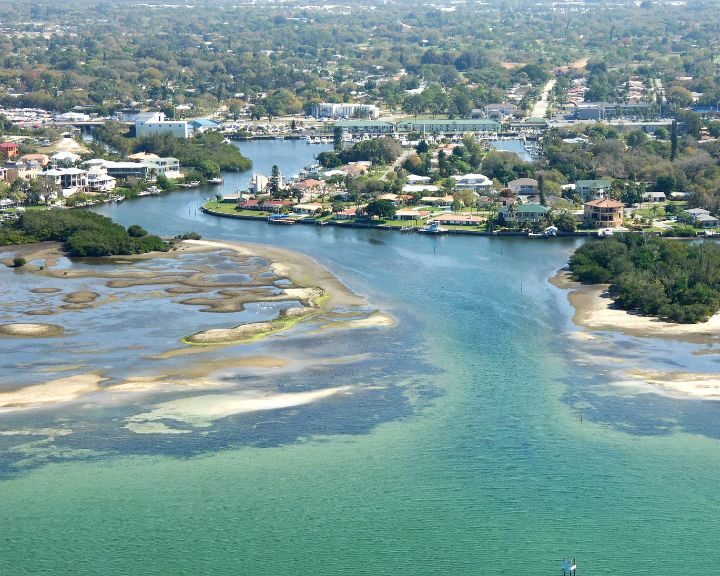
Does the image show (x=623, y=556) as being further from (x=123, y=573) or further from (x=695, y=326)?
(x=695, y=326)

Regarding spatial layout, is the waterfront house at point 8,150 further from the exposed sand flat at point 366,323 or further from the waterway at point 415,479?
the waterway at point 415,479

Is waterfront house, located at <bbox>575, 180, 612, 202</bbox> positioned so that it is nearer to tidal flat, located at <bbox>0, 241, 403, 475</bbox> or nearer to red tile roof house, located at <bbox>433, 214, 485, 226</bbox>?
red tile roof house, located at <bbox>433, 214, 485, 226</bbox>

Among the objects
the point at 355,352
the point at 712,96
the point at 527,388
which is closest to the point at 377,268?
the point at 355,352

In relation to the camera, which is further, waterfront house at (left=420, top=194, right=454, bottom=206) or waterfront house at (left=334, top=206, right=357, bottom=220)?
waterfront house at (left=420, top=194, right=454, bottom=206)

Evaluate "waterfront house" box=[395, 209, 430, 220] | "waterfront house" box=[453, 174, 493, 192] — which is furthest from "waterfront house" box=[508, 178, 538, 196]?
"waterfront house" box=[395, 209, 430, 220]

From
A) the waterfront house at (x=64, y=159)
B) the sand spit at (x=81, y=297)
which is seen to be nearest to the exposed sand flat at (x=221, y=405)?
the sand spit at (x=81, y=297)

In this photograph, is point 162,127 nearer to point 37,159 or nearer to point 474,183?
point 37,159

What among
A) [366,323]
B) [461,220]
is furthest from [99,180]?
[366,323]
